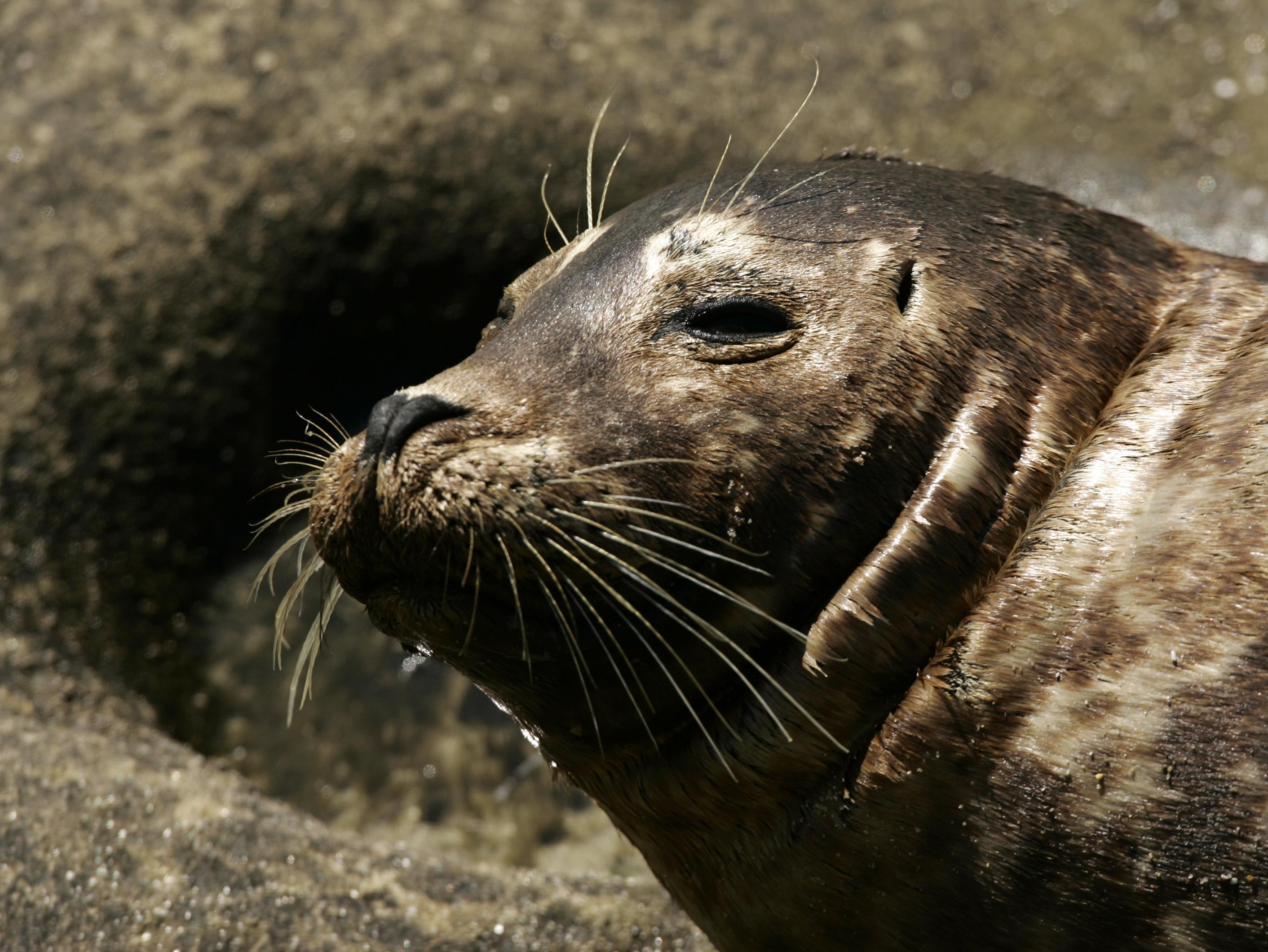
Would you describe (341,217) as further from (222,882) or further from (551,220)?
(222,882)

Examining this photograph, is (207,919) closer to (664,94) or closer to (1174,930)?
(1174,930)

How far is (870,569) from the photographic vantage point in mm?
2414

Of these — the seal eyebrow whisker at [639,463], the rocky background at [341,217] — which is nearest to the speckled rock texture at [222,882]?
the rocky background at [341,217]

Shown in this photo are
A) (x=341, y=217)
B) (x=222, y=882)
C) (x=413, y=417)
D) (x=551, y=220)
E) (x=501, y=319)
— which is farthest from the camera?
(x=341, y=217)

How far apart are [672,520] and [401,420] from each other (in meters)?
0.56

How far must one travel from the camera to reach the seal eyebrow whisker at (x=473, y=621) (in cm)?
241

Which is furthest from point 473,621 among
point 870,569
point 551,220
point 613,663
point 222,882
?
point 551,220

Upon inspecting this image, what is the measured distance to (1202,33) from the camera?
20.8 feet

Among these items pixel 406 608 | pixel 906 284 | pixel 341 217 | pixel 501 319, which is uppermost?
pixel 906 284

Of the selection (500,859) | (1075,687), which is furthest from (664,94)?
(1075,687)

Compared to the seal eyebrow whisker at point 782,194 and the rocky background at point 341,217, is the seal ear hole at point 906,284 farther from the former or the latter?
the rocky background at point 341,217

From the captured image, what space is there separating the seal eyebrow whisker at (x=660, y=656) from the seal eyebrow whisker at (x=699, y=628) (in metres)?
0.04

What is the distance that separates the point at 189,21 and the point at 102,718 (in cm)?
327

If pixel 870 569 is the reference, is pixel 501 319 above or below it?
below
